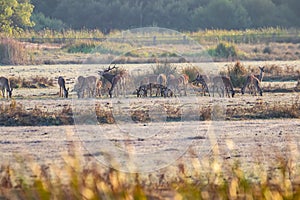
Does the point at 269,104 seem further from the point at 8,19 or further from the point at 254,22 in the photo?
the point at 254,22

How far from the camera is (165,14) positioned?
6656 centimetres

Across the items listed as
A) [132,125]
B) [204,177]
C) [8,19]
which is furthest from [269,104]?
[8,19]

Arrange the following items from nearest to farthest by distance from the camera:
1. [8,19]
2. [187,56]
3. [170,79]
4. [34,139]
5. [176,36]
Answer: [34,139] → [170,79] → [187,56] → [176,36] → [8,19]

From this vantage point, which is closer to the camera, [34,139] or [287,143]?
[287,143]

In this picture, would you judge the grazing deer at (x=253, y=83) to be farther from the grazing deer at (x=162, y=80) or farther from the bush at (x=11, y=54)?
the bush at (x=11, y=54)

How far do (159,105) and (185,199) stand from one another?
11.7 metres

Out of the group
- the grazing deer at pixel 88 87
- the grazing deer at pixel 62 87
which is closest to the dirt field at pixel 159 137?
the grazing deer at pixel 88 87

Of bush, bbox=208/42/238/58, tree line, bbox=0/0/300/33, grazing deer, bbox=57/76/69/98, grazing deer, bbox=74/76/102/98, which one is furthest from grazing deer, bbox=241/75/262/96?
tree line, bbox=0/0/300/33

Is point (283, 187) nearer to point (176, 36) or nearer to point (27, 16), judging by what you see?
point (176, 36)

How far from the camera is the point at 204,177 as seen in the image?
389 inches

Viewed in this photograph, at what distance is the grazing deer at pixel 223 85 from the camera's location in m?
21.8

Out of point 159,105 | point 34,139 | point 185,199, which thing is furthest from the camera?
point 159,105

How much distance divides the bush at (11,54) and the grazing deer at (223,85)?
14.1m

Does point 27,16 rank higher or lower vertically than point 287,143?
higher
